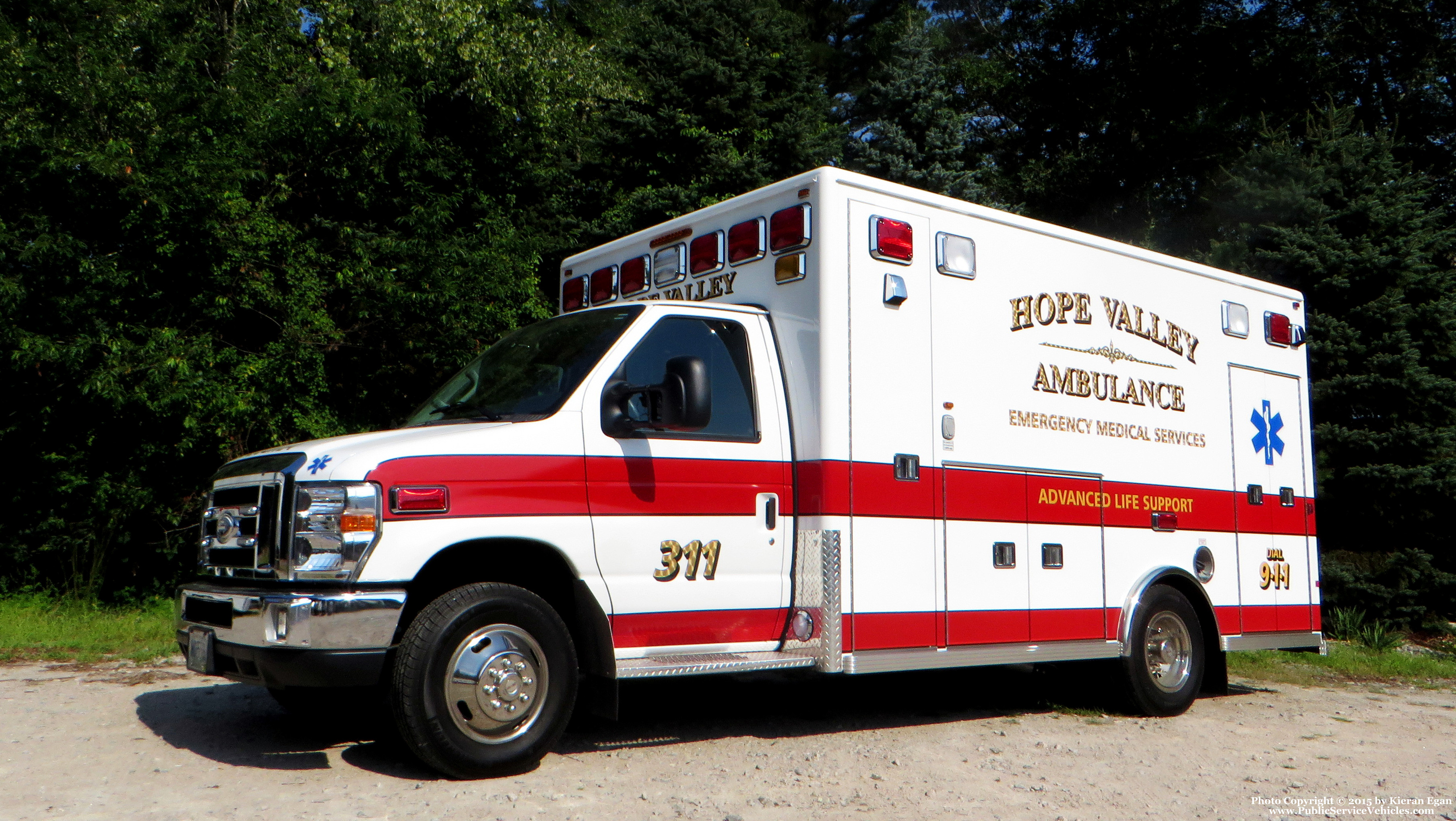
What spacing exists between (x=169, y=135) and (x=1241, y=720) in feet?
36.4

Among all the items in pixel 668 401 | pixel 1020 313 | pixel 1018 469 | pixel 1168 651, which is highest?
pixel 1020 313

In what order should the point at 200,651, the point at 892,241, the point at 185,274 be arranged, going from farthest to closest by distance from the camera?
the point at 185,274 → the point at 892,241 → the point at 200,651

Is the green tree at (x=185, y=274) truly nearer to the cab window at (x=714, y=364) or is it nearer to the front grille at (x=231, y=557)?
the front grille at (x=231, y=557)

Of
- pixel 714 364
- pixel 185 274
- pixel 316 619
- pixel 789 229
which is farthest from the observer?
pixel 185 274

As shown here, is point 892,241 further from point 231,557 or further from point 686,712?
point 231,557

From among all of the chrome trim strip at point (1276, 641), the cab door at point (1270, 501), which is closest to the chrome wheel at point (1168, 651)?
the chrome trim strip at point (1276, 641)

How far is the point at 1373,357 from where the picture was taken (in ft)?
41.5

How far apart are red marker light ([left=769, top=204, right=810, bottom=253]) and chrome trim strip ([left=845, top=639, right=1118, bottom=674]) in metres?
2.20

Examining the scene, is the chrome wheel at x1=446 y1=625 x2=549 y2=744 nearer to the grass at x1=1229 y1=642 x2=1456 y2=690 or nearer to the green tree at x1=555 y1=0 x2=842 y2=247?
the grass at x1=1229 y1=642 x2=1456 y2=690

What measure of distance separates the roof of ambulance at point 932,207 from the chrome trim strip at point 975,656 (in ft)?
8.21

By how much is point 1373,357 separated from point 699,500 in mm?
9929

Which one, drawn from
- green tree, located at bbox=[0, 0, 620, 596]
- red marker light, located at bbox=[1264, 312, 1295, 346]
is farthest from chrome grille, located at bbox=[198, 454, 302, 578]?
red marker light, located at bbox=[1264, 312, 1295, 346]

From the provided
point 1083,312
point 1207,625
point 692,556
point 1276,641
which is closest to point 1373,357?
point 1276,641

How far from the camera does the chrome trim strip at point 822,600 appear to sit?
5984 mm
